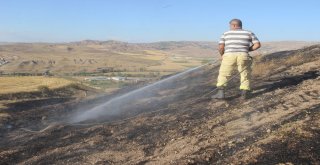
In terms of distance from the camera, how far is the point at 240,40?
34.6ft

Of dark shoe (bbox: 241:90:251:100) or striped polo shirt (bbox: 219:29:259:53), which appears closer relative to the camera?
striped polo shirt (bbox: 219:29:259:53)

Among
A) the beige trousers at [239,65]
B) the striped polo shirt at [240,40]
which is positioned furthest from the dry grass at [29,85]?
the striped polo shirt at [240,40]

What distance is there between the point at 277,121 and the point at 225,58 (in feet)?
10.0

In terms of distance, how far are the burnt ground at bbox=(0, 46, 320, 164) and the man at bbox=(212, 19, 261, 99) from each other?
0.71m

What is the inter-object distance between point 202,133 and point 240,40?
305 centimetres

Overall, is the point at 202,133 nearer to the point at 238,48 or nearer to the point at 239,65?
the point at 239,65

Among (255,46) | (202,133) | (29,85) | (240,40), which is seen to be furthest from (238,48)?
(29,85)

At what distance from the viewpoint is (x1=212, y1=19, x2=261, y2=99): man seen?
10.5m

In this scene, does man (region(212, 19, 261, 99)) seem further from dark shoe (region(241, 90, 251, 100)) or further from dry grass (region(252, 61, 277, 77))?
dry grass (region(252, 61, 277, 77))

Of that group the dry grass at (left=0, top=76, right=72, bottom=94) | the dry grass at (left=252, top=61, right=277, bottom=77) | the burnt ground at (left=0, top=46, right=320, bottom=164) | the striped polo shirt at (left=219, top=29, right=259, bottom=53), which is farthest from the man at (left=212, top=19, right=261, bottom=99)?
the dry grass at (left=0, top=76, right=72, bottom=94)

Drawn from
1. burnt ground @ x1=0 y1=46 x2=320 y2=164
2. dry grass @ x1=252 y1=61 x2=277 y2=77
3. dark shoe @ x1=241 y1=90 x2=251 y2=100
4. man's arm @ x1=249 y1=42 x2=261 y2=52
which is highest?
man's arm @ x1=249 y1=42 x2=261 y2=52

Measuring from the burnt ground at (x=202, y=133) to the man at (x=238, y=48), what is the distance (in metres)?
0.71

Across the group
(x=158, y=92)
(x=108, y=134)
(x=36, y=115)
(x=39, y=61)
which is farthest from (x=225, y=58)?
(x=39, y=61)

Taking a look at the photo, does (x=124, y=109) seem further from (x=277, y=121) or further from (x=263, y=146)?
(x=263, y=146)
